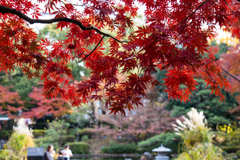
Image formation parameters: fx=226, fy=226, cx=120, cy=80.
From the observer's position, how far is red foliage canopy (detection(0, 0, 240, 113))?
5.90 feet

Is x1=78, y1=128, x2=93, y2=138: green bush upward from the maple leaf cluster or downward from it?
downward

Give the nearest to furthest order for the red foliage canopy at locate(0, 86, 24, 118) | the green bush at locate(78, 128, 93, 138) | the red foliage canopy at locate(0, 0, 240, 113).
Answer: the red foliage canopy at locate(0, 0, 240, 113), the red foliage canopy at locate(0, 86, 24, 118), the green bush at locate(78, 128, 93, 138)

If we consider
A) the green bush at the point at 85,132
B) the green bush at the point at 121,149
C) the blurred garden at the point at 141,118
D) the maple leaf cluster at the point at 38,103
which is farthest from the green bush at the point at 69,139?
the green bush at the point at 121,149

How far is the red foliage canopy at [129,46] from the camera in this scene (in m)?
1.80

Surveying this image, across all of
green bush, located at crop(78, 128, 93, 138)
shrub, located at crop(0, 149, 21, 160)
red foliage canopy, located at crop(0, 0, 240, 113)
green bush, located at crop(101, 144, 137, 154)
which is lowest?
green bush, located at crop(101, 144, 137, 154)

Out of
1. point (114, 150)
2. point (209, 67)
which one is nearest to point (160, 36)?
point (209, 67)

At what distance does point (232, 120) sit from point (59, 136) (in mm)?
8910

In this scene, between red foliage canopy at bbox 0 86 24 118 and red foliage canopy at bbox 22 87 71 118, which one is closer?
red foliage canopy at bbox 22 87 71 118

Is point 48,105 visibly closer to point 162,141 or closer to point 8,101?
point 8,101

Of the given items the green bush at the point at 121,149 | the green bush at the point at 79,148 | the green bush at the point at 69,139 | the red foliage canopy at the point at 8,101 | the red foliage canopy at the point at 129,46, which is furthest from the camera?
the green bush at the point at 69,139

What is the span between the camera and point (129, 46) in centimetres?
201

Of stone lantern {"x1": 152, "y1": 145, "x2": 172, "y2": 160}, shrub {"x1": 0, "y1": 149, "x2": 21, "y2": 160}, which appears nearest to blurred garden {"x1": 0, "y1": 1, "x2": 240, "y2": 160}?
shrub {"x1": 0, "y1": 149, "x2": 21, "y2": 160}

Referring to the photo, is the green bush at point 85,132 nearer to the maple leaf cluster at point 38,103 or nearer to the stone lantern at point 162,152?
the maple leaf cluster at point 38,103

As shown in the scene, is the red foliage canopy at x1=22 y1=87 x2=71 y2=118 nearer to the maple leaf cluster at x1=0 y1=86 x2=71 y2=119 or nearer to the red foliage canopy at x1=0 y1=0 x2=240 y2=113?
the maple leaf cluster at x1=0 y1=86 x2=71 y2=119
